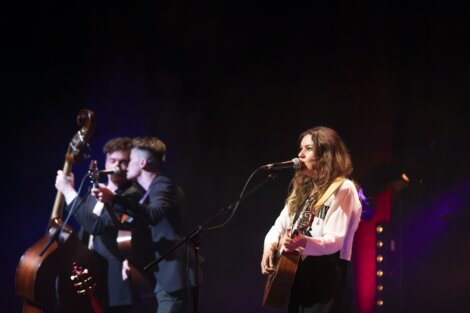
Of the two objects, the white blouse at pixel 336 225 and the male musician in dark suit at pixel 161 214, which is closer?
the white blouse at pixel 336 225

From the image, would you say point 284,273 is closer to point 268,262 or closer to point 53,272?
point 268,262

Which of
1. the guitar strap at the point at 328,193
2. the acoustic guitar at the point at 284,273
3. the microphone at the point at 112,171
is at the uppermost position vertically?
the microphone at the point at 112,171

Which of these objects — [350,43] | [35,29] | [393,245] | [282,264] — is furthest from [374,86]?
[35,29]

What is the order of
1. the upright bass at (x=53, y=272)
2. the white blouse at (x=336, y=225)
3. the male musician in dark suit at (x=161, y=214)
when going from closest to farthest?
the white blouse at (x=336, y=225)
the upright bass at (x=53, y=272)
the male musician in dark suit at (x=161, y=214)

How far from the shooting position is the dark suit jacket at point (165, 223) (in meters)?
4.64

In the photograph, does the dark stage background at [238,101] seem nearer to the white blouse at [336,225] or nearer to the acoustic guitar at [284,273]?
the white blouse at [336,225]

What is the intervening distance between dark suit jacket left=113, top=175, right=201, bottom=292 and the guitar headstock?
0.55 meters

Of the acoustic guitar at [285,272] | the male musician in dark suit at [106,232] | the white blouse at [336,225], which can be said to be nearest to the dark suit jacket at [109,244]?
the male musician in dark suit at [106,232]

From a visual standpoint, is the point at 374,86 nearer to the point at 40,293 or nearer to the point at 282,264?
the point at 282,264

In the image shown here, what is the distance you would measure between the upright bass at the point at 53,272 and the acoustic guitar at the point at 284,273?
6.01 feet

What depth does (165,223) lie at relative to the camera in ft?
16.1

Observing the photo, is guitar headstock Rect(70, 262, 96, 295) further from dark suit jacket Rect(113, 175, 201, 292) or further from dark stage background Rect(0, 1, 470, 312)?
dark stage background Rect(0, 1, 470, 312)

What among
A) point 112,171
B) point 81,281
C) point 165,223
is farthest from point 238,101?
point 81,281

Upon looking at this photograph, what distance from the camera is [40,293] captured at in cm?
438
